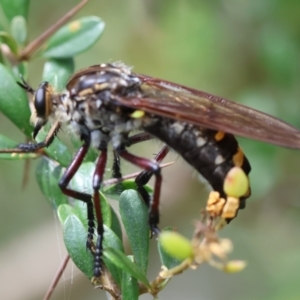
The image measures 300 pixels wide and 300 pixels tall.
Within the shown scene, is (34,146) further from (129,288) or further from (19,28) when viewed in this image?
(129,288)

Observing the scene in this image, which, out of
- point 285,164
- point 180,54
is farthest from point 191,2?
point 285,164

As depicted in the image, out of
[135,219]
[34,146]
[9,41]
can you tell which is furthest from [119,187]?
[9,41]

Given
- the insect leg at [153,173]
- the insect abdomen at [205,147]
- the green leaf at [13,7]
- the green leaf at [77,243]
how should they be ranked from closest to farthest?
the green leaf at [77,243] < the insect leg at [153,173] < the insect abdomen at [205,147] < the green leaf at [13,7]

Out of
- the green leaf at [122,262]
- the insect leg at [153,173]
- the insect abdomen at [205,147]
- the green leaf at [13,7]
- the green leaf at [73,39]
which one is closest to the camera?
the green leaf at [122,262]

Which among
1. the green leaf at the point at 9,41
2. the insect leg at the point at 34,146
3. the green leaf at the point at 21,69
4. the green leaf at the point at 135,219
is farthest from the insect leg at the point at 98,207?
the green leaf at the point at 9,41

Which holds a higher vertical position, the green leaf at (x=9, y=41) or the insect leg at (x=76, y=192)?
the green leaf at (x=9, y=41)

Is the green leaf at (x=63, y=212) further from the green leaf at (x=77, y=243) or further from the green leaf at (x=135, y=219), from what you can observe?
the green leaf at (x=135, y=219)

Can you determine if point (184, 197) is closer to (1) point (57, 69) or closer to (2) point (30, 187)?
(2) point (30, 187)
